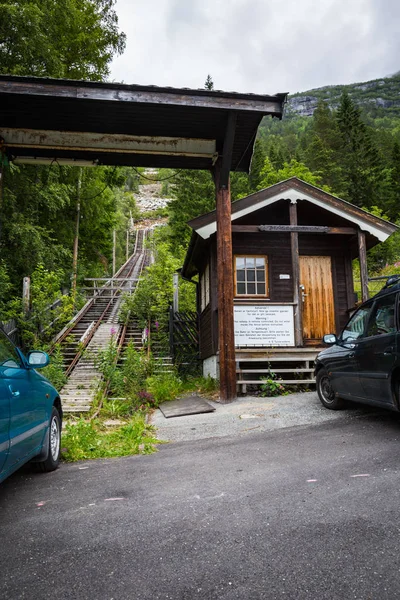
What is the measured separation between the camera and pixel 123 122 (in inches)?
327

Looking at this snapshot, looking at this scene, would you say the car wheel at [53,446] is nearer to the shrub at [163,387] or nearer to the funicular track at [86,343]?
the funicular track at [86,343]

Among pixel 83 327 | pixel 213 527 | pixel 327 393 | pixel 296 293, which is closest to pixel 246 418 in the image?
pixel 327 393

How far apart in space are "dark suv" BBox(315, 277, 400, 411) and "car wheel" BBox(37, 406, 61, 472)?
383cm

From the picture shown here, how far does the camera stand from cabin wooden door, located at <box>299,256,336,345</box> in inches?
462

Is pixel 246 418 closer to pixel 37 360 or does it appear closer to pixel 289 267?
pixel 37 360

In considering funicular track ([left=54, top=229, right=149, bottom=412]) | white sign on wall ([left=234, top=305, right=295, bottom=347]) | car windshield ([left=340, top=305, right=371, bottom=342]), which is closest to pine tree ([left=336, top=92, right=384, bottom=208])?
funicular track ([left=54, top=229, right=149, bottom=412])

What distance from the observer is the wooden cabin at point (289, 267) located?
1022 cm

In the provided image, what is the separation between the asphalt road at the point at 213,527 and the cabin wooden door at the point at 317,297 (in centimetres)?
724

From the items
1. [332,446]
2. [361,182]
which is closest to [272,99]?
[332,446]

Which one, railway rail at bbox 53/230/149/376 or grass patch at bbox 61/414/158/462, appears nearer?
grass patch at bbox 61/414/158/462

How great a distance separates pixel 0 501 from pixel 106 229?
31.3 m

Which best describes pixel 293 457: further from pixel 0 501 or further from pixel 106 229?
pixel 106 229

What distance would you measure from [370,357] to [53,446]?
393 centimetres

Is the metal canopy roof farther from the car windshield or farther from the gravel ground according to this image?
the gravel ground
